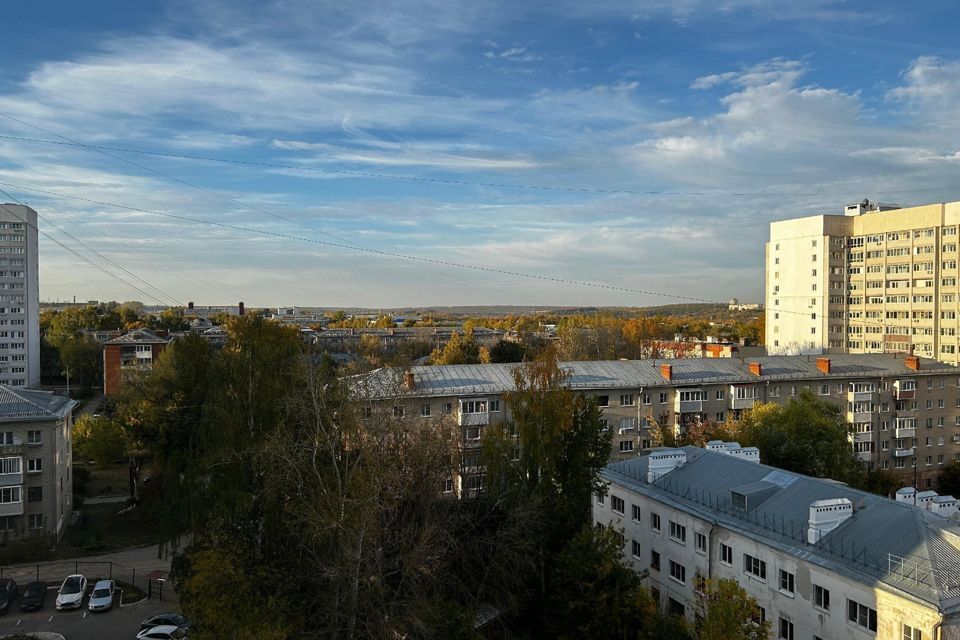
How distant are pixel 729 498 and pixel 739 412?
23.8 meters

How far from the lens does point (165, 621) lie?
23766 millimetres

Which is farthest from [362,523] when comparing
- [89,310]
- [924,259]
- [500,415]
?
[89,310]

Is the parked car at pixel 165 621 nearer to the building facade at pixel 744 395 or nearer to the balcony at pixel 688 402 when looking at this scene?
the building facade at pixel 744 395

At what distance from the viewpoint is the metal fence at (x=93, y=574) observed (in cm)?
2818

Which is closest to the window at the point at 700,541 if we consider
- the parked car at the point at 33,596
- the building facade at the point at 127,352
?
the parked car at the point at 33,596

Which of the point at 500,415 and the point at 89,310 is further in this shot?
the point at 89,310

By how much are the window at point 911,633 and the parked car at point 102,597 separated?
2525cm

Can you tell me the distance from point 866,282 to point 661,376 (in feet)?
119

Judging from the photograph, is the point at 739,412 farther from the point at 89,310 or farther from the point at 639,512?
the point at 89,310

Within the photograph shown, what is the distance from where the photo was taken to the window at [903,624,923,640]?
14.6 meters

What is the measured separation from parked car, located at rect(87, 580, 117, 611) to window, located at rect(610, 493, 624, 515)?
18702mm

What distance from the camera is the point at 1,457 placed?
3098 cm

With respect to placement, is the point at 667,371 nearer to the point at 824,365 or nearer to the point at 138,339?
the point at 824,365

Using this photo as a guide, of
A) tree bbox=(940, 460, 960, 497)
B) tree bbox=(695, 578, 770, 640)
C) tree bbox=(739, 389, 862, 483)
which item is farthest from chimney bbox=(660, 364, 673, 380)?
tree bbox=(695, 578, 770, 640)
